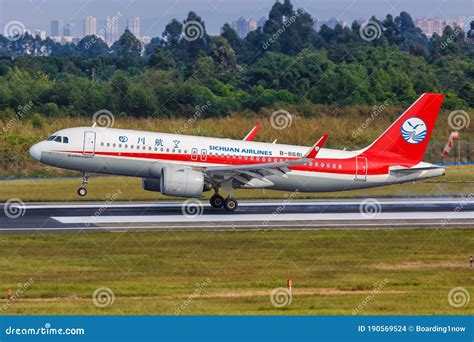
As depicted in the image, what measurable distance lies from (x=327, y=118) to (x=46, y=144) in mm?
34082

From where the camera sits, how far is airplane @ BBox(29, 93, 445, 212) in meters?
43.2

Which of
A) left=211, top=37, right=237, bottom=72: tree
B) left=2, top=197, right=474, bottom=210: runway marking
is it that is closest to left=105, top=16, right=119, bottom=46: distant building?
left=211, top=37, right=237, bottom=72: tree

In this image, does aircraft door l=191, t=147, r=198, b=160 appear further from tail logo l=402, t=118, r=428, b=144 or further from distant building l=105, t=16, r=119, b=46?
distant building l=105, t=16, r=119, b=46

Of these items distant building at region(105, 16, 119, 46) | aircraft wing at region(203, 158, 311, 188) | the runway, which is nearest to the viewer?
the runway

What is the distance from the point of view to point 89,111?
3002 inches

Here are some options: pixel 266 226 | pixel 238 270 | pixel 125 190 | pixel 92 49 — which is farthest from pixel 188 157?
pixel 92 49

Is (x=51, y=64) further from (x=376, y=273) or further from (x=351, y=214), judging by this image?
(x=376, y=273)

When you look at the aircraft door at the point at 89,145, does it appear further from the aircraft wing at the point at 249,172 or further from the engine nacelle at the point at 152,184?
the aircraft wing at the point at 249,172

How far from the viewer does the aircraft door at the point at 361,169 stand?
151 feet

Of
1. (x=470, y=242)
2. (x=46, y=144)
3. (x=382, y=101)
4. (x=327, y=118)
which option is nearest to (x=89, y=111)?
(x=327, y=118)

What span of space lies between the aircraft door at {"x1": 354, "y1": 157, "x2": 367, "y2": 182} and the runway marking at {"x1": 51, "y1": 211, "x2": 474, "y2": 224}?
228 centimetres

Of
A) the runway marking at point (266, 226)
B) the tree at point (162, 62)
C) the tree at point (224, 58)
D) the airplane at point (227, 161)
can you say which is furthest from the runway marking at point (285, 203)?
the tree at point (224, 58)

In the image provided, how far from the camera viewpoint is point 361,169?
45938 mm

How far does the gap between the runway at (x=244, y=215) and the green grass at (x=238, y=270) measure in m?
2.05
